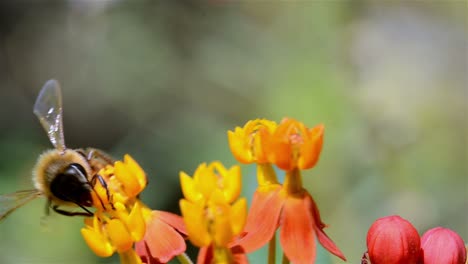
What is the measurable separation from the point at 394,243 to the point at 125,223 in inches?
24.6

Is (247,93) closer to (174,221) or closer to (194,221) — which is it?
(174,221)

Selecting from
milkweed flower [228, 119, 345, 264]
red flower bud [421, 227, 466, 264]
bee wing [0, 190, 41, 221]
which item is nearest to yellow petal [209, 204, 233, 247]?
milkweed flower [228, 119, 345, 264]

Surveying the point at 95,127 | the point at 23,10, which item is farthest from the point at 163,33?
the point at 23,10

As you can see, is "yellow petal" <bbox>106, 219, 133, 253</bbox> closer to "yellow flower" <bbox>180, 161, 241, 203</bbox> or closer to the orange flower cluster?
the orange flower cluster

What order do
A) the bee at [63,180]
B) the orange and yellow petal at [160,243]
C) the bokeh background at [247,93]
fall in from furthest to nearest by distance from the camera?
the bokeh background at [247,93] → the bee at [63,180] → the orange and yellow petal at [160,243]

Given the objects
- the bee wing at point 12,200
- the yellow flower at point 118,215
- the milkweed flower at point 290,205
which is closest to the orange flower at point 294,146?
the milkweed flower at point 290,205

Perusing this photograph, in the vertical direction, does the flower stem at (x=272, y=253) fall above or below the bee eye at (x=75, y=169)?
below

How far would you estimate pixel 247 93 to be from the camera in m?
5.15

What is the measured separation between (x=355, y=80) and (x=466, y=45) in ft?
3.44

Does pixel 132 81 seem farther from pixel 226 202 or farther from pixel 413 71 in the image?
pixel 226 202

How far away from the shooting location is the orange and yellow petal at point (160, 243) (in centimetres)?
180

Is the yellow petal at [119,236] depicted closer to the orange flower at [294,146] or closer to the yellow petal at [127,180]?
the yellow petal at [127,180]

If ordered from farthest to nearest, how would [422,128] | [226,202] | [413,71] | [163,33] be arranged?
1. [163,33]
2. [413,71]
3. [422,128]
4. [226,202]

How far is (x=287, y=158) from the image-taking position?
68.1 inches
